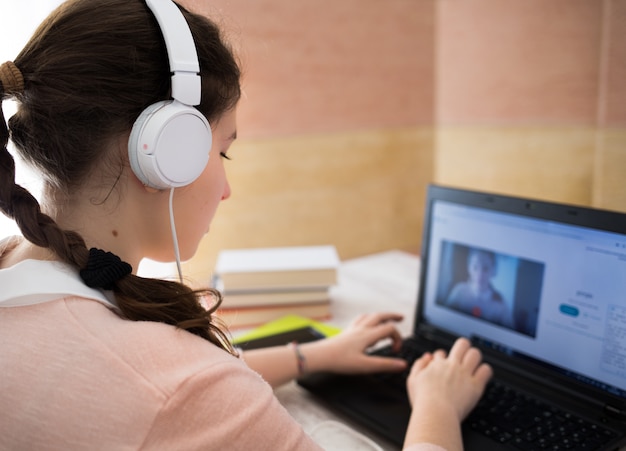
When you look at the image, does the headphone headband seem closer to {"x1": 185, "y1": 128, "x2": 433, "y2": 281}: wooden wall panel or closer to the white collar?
the white collar

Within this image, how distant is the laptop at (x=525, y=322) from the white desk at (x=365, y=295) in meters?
0.02

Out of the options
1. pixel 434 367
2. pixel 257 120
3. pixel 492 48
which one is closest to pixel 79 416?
pixel 434 367

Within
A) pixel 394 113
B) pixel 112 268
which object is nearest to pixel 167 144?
pixel 112 268

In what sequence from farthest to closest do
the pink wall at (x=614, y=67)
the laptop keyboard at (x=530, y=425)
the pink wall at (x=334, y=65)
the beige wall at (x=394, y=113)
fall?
1. the pink wall at (x=334, y=65)
2. the beige wall at (x=394, y=113)
3. the pink wall at (x=614, y=67)
4. the laptop keyboard at (x=530, y=425)

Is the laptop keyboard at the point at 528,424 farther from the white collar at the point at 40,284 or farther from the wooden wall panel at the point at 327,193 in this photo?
the wooden wall panel at the point at 327,193

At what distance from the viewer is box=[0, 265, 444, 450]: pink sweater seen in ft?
1.51

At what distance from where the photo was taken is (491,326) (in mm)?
878

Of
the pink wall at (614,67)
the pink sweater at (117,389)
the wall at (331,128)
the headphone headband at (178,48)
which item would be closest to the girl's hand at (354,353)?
the pink sweater at (117,389)

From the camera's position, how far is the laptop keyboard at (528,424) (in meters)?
0.66

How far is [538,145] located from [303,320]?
1.12 m

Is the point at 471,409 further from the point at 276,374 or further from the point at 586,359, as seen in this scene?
the point at 276,374

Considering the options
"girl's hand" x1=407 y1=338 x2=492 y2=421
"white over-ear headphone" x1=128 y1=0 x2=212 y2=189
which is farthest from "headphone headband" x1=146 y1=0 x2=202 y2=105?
"girl's hand" x1=407 y1=338 x2=492 y2=421

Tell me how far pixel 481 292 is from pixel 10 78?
2.34ft

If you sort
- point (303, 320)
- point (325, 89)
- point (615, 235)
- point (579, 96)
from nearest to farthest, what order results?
point (615, 235) → point (303, 320) → point (579, 96) → point (325, 89)
